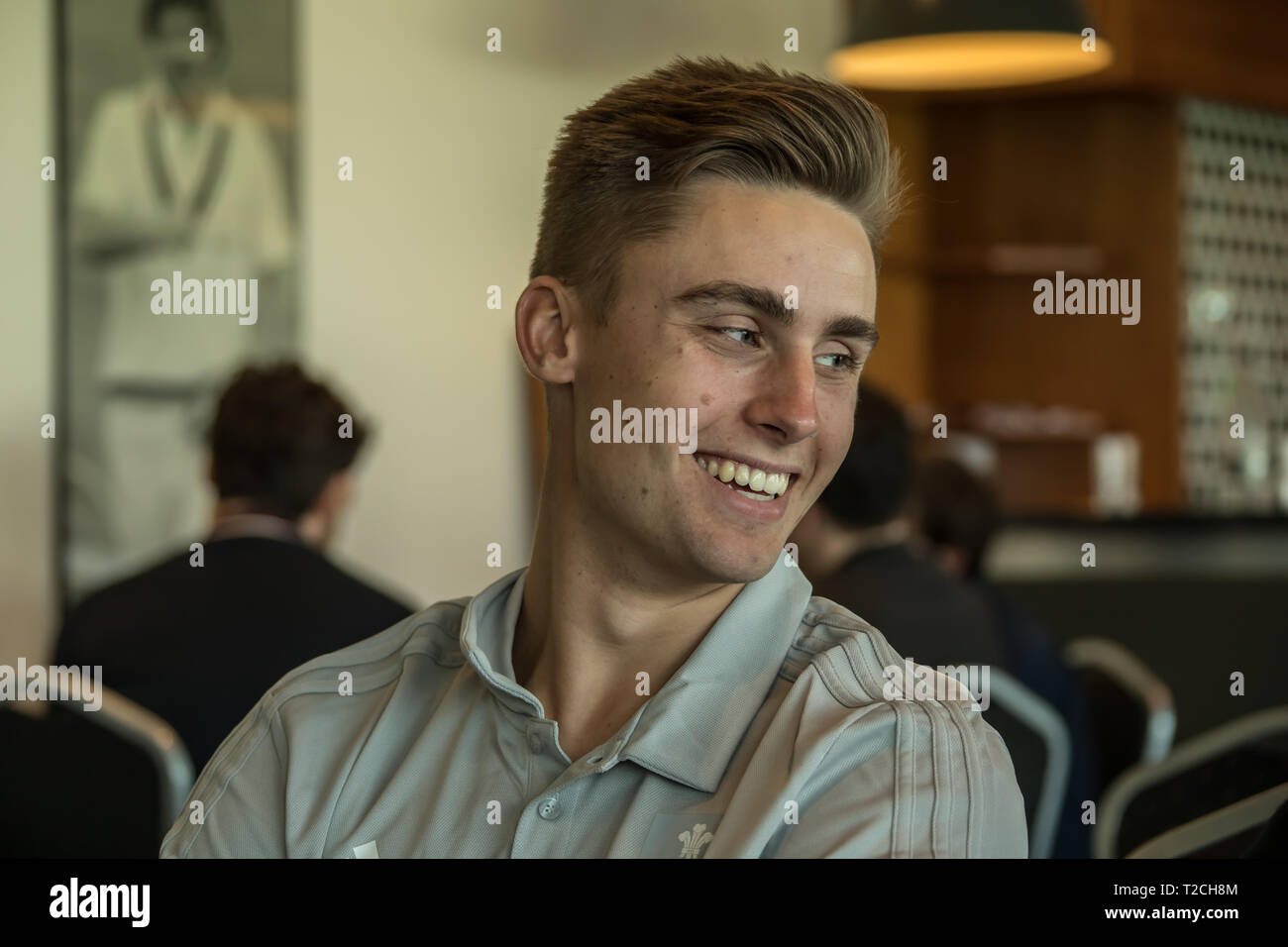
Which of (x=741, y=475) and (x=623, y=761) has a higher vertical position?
(x=741, y=475)

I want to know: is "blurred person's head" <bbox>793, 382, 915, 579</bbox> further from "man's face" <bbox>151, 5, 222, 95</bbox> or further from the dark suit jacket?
"man's face" <bbox>151, 5, 222, 95</bbox>

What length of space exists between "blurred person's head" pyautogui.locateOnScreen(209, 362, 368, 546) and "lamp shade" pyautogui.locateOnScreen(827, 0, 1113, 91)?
0.94 m

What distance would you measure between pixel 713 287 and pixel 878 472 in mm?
815

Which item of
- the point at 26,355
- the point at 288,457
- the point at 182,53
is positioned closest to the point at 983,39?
the point at 182,53

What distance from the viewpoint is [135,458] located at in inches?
101

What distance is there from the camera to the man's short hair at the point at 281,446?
140 centimetres

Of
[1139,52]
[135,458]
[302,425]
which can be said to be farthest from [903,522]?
[1139,52]

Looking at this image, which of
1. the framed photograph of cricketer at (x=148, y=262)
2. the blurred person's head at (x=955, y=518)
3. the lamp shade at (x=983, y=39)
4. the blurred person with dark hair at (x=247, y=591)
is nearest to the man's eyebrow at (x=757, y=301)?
the blurred person with dark hair at (x=247, y=591)

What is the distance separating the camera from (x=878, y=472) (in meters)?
1.45

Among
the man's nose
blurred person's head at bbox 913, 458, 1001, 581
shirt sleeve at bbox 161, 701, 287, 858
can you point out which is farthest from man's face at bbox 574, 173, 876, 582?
blurred person's head at bbox 913, 458, 1001, 581

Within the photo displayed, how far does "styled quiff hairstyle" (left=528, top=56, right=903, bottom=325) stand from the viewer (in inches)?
25.8

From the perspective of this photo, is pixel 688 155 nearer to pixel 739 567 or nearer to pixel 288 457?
pixel 739 567

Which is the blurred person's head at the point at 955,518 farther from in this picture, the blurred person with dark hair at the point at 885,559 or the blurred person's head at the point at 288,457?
the blurred person's head at the point at 288,457

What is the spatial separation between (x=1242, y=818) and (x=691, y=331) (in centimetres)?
40
